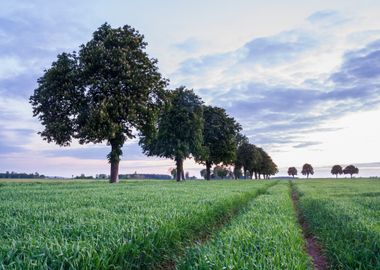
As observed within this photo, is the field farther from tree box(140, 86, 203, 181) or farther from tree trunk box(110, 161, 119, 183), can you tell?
tree box(140, 86, 203, 181)

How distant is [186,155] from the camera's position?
63.0m

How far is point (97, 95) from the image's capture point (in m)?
40.8

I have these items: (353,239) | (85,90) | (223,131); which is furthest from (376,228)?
(223,131)

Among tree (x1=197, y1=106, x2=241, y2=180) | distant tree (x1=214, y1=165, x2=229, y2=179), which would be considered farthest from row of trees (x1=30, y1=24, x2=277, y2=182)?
distant tree (x1=214, y1=165, x2=229, y2=179)

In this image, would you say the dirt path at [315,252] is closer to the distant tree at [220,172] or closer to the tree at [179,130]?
the tree at [179,130]

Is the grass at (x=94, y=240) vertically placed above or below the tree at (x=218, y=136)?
below

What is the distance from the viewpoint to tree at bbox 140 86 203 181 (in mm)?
61344

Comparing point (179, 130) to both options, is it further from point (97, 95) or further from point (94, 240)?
point (94, 240)

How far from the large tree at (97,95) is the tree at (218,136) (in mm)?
38170

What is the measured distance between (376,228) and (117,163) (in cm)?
3736

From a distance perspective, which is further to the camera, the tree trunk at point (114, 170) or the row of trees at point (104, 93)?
the tree trunk at point (114, 170)

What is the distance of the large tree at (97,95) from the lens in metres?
39.1

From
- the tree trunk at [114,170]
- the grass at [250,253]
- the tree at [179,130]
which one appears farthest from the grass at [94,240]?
the tree at [179,130]

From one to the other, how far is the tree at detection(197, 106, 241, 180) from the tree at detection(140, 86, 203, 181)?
624 inches
